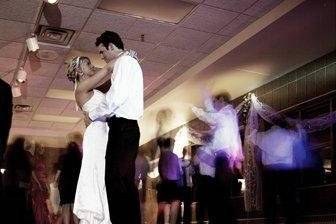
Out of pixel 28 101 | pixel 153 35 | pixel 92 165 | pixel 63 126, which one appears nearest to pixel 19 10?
pixel 153 35

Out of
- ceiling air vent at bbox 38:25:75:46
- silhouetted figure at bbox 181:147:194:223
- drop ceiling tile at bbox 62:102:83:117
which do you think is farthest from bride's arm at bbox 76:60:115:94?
drop ceiling tile at bbox 62:102:83:117

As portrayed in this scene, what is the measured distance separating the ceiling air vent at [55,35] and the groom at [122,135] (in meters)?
3.26

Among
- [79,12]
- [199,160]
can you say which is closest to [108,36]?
[79,12]

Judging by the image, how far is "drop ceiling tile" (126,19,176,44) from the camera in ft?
19.5

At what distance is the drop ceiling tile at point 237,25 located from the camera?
19.1 feet

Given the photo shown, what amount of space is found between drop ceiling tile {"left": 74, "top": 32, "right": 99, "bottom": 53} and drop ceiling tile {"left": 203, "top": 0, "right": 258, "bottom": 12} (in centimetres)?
192

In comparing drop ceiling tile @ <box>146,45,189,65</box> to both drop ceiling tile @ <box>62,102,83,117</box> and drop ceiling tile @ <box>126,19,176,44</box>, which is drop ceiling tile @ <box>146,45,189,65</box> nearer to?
drop ceiling tile @ <box>126,19,176,44</box>

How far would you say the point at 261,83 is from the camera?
26.6 feet

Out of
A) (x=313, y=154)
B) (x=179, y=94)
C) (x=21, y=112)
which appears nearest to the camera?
(x=313, y=154)

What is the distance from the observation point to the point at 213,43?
666 cm

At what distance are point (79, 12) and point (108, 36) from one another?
271 cm

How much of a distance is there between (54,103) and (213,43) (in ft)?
16.4

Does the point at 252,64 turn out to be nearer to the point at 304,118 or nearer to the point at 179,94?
the point at 304,118

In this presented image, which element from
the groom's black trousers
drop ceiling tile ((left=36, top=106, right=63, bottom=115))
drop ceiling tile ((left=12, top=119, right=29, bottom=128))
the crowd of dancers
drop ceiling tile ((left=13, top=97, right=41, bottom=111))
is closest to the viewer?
the groom's black trousers
